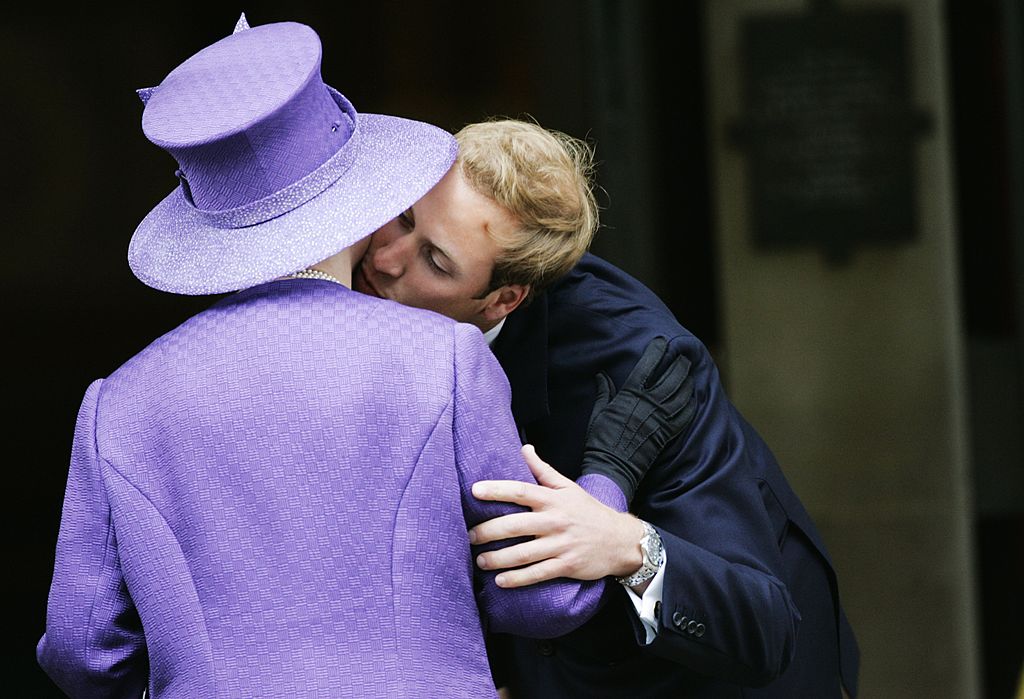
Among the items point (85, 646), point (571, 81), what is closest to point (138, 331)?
point (571, 81)

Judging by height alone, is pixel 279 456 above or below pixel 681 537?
above

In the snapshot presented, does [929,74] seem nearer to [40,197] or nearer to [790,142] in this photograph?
[790,142]

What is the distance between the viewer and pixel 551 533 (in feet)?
6.24

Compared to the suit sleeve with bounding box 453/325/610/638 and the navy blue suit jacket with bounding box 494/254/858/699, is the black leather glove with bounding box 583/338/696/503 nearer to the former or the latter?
the navy blue suit jacket with bounding box 494/254/858/699

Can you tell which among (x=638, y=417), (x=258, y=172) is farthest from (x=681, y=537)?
(x=258, y=172)

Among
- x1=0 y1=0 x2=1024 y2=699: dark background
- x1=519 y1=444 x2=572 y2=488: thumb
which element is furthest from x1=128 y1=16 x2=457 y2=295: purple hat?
x1=0 y1=0 x2=1024 y2=699: dark background

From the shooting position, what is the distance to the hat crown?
1.80 meters

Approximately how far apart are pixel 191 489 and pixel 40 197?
3050 mm

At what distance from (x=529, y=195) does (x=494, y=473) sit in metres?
0.57

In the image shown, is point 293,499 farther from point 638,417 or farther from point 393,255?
point 638,417

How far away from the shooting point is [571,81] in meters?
4.62

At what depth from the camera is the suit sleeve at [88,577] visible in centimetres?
182

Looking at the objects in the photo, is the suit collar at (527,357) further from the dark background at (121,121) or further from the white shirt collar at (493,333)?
the dark background at (121,121)

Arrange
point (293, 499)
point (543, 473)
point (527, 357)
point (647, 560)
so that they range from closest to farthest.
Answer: point (293, 499)
point (543, 473)
point (647, 560)
point (527, 357)
